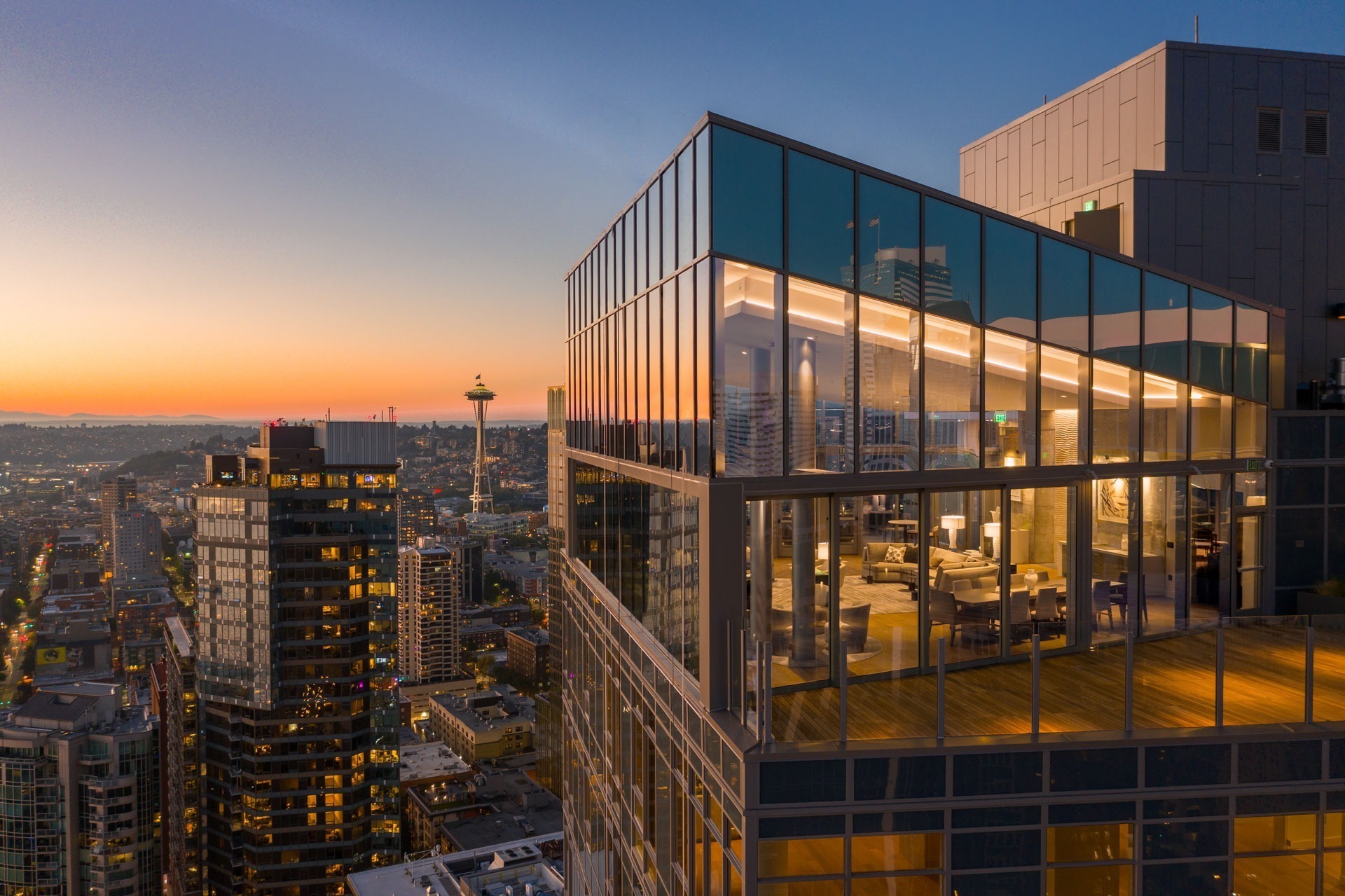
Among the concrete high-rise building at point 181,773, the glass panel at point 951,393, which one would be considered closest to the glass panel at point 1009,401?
the glass panel at point 951,393

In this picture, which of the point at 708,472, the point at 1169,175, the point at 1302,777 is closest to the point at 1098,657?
the point at 1302,777

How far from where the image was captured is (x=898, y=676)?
1011cm

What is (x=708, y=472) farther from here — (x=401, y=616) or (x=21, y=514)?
(x=21, y=514)

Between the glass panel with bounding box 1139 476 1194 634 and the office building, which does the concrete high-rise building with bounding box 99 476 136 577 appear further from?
the glass panel with bounding box 1139 476 1194 634

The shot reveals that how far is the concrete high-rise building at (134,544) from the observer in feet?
379

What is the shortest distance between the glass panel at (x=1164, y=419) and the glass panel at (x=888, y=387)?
494 centimetres

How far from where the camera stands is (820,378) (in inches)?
372

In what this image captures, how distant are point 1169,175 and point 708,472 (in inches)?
529

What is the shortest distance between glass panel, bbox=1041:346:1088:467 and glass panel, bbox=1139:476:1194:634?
2.08 meters

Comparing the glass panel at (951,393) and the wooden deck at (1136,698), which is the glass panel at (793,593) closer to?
Answer: the wooden deck at (1136,698)

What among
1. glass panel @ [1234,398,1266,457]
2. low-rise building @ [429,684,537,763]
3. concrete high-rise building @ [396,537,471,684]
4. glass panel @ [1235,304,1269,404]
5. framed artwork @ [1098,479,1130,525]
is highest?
glass panel @ [1235,304,1269,404]

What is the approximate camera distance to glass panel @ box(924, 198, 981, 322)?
408 inches

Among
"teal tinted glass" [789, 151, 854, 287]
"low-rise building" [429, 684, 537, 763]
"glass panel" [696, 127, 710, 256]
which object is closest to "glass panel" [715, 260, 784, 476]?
"glass panel" [696, 127, 710, 256]

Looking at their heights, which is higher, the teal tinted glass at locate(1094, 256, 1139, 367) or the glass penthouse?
the teal tinted glass at locate(1094, 256, 1139, 367)
